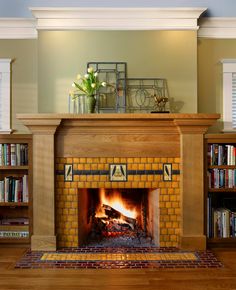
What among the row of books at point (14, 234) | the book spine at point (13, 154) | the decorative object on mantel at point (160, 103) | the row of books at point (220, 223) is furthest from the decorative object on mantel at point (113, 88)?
the row of books at point (14, 234)

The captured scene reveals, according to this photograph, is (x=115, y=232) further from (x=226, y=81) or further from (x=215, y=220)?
(x=226, y=81)

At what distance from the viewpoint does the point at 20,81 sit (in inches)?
166

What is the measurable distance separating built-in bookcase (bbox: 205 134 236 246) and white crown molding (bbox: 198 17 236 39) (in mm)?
1298

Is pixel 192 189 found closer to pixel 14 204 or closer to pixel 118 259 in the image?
pixel 118 259

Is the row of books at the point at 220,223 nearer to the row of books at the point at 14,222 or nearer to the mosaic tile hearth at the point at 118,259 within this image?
the mosaic tile hearth at the point at 118,259

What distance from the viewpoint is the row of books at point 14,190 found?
3.88m

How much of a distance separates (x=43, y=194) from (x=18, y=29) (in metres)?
2.03

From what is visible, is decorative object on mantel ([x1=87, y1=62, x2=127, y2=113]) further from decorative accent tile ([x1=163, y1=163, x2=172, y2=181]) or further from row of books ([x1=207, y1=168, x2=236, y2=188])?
row of books ([x1=207, y1=168, x2=236, y2=188])

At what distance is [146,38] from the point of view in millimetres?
4070

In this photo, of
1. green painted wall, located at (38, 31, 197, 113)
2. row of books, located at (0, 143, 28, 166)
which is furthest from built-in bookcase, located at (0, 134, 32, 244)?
green painted wall, located at (38, 31, 197, 113)

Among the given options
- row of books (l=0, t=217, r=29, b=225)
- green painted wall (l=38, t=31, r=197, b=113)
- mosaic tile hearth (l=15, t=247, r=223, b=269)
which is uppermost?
green painted wall (l=38, t=31, r=197, b=113)

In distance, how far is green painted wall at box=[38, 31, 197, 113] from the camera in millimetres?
4023

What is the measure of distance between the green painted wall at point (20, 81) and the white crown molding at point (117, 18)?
0.46 m

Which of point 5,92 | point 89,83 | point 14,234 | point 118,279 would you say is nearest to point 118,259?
point 118,279
